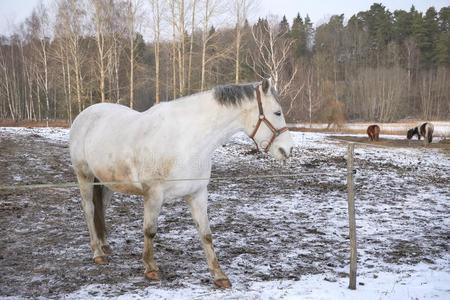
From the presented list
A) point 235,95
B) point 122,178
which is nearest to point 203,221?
point 122,178

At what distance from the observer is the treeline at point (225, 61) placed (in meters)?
22.2

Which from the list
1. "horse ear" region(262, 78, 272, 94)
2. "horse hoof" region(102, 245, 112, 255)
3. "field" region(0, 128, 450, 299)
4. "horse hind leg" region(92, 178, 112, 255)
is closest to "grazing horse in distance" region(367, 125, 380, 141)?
"field" region(0, 128, 450, 299)

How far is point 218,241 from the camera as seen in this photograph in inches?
206

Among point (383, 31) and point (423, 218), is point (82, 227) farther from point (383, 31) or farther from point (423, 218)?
point (383, 31)

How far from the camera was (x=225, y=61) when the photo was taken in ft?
79.3

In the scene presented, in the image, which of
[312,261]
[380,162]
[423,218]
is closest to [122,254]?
[312,261]

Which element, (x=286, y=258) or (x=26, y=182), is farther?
(x=26, y=182)

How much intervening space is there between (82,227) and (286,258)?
129 inches

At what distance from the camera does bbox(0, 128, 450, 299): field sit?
12.4 ft

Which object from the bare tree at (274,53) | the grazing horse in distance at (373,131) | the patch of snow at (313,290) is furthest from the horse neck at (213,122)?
the grazing horse in distance at (373,131)

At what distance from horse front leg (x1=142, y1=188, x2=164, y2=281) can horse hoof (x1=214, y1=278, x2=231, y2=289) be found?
0.65 m

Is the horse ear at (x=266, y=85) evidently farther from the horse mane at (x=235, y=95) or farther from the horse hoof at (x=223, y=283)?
the horse hoof at (x=223, y=283)

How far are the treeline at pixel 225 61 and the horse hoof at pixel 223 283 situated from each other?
1667cm

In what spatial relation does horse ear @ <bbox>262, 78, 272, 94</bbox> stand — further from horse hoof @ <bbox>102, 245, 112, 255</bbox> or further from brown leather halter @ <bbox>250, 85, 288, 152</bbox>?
horse hoof @ <bbox>102, 245, 112, 255</bbox>
